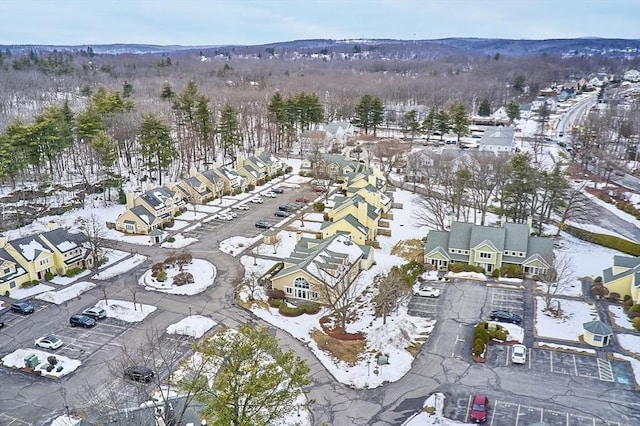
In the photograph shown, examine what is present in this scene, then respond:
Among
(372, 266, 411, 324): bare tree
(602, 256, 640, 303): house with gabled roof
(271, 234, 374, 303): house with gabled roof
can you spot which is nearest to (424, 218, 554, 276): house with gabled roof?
(602, 256, 640, 303): house with gabled roof

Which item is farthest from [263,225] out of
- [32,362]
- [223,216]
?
[32,362]

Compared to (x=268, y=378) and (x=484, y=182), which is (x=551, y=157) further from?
(x=268, y=378)

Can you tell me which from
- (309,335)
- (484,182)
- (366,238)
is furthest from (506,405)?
(484,182)

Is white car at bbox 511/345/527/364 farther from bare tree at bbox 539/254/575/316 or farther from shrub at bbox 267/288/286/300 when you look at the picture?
shrub at bbox 267/288/286/300

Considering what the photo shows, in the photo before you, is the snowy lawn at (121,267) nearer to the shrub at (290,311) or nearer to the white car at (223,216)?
the white car at (223,216)

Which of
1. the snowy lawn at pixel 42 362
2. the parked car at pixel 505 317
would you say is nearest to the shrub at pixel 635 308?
the parked car at pixel 505 317

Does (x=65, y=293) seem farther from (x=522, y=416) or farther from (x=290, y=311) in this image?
(x=522, y=416)
